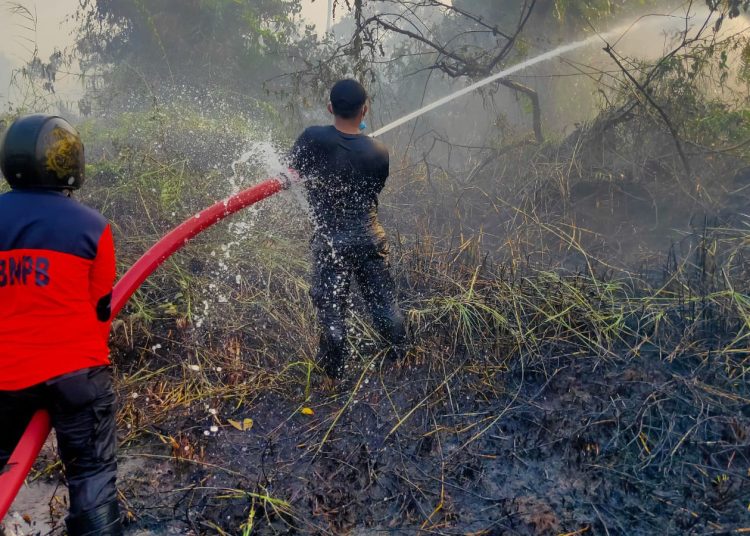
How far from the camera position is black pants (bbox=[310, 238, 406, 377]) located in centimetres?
331

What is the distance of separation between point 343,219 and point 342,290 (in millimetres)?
455

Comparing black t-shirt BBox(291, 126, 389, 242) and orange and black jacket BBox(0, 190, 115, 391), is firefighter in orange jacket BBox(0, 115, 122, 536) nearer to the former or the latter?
orange and black jacket BBox(0, 190, 115, 391)

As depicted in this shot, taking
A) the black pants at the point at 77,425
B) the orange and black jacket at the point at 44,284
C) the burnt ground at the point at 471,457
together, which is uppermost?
the orange and black jacket at the point at 44,284

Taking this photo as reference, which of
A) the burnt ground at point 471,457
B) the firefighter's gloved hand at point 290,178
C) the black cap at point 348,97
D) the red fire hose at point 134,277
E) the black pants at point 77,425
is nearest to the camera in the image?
the red fire hose at point 134,277

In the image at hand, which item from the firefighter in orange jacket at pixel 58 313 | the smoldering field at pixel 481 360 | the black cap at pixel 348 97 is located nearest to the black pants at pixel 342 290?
the smoldering field at pixel 481 360

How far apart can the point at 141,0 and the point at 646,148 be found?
950cm

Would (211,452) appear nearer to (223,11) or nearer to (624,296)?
(624,296)

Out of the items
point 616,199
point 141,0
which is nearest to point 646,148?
point 616,199

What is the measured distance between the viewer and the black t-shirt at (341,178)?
316cm

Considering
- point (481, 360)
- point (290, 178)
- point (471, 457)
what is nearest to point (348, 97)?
point (290, 178)

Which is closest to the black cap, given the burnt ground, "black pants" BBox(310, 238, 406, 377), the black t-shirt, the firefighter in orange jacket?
the black t-shirt

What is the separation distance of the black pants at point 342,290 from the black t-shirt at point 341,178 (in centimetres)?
10

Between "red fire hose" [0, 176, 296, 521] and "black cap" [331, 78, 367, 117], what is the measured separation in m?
0.51

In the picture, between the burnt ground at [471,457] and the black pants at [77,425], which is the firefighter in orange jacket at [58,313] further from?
the burnt ground at [471,457]
